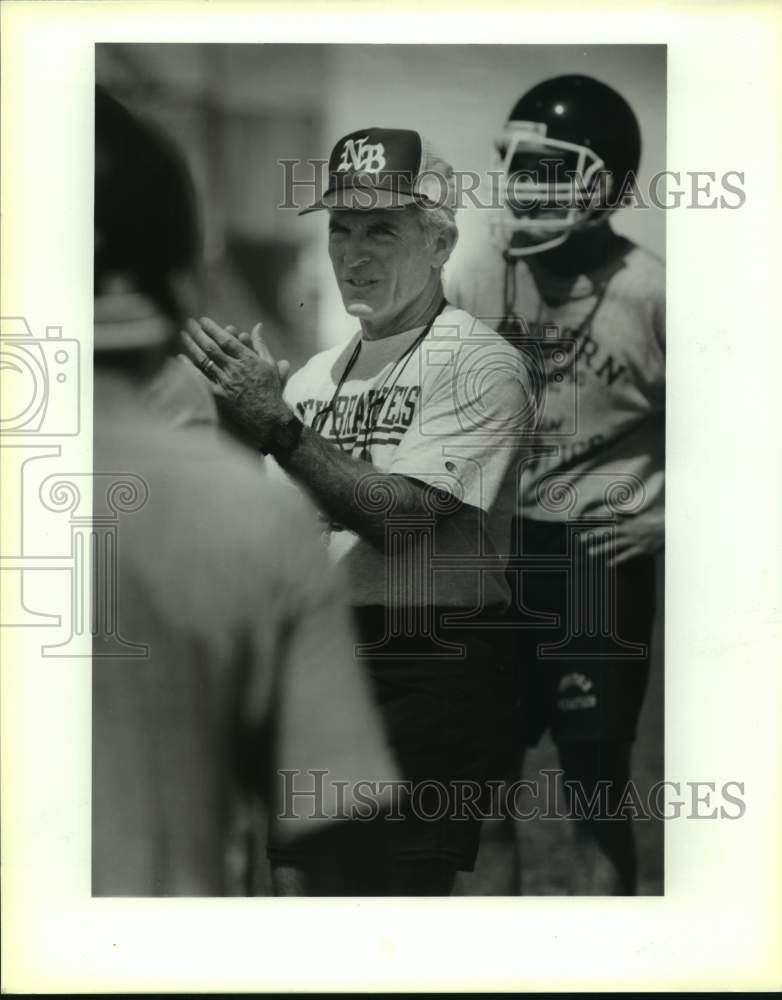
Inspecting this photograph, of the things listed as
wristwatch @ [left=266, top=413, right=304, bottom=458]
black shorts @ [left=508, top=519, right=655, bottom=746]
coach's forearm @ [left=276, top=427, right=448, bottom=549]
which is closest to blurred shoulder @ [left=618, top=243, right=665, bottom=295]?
black shorts @ [left=508, top=519, right=655, bottom=746]

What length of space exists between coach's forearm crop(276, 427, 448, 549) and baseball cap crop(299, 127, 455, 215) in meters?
0.61

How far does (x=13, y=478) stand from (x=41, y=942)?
1151 millimetres

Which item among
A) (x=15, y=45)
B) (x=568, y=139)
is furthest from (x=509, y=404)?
(x=15, y=45)

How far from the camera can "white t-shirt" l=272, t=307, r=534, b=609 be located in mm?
2721

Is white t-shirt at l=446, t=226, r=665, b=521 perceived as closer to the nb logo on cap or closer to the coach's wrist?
the nb logo on cap

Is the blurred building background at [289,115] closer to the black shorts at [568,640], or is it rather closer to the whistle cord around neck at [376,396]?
the whistle cord around neck at [376,396]

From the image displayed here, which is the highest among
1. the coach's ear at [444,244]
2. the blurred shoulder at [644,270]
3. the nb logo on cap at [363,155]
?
the nb logo on cap at [363,155]

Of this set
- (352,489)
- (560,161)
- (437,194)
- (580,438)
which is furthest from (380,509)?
(560,161)

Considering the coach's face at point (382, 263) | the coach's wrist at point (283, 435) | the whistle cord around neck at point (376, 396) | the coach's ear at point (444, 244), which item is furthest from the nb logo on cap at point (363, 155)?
the coach's wrist at point (283, 435)

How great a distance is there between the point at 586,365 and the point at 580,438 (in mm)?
181

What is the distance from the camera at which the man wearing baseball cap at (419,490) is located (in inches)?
107

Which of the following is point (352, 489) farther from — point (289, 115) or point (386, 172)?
point (289, 115)

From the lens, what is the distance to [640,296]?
276cm

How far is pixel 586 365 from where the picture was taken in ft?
8.98
